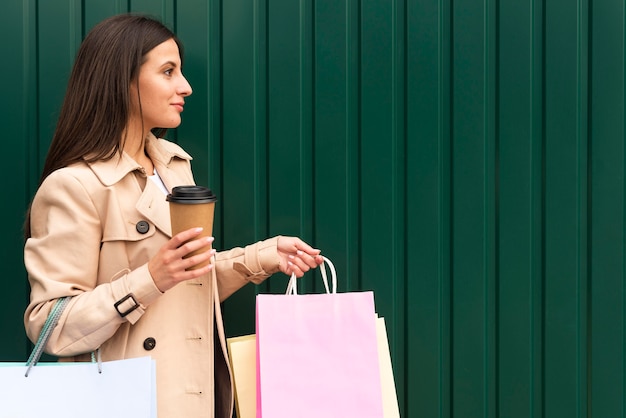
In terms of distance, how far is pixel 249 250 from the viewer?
250 cm

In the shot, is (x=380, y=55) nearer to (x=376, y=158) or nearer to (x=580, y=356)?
(x=376, y=158)

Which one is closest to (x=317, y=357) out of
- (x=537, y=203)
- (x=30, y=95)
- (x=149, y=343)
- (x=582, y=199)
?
(x=149, y=343)

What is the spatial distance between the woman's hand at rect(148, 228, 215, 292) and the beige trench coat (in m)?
0.04

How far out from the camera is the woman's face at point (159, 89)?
7.69 feet

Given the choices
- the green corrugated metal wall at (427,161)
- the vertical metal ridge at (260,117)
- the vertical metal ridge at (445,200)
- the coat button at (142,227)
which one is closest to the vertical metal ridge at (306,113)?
the green corrugated metal wall at (427,161)

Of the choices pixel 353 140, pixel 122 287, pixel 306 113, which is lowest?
pixel 122 287

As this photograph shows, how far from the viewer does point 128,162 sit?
2299 millimetres

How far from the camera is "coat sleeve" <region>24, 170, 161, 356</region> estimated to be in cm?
205

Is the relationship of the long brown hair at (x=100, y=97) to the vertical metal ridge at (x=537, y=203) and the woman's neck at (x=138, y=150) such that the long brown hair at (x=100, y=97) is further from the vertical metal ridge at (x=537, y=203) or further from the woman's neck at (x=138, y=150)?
the vertical metal ridge at (x=537, y=203)

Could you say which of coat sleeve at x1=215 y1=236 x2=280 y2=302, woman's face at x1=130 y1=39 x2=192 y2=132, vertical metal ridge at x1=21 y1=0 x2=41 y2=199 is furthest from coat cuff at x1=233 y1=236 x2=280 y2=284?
vertical metal ridge at x1=21 y1=0 x2=41 y2=199

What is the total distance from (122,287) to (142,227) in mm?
246

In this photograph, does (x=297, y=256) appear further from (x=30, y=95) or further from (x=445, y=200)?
(x=30, y=95)

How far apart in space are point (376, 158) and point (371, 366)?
89cm

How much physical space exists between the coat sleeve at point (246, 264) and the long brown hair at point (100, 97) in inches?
21.2
